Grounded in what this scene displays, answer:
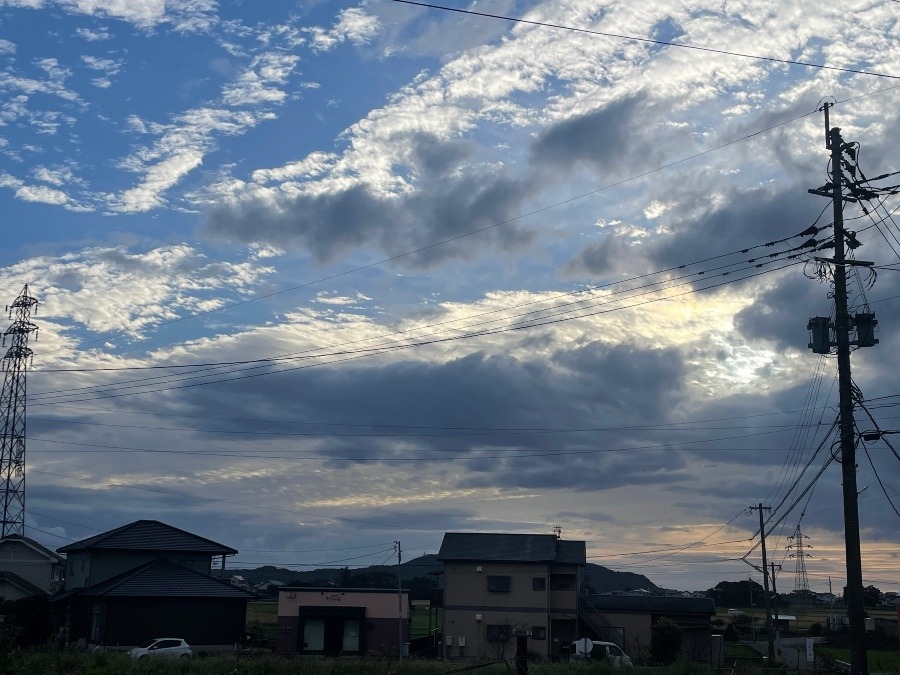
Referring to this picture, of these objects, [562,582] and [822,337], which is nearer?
[822,337]

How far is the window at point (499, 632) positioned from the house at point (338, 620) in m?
5.08

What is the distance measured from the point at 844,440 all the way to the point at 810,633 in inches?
2542

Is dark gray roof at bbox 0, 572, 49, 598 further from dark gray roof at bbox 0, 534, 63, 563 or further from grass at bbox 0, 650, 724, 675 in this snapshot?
grass at bbox 0, 650, 724, 675

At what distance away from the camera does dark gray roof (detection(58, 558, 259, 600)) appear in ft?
151

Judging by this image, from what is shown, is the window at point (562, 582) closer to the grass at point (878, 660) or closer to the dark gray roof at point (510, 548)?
the dark gray roof at point (510, 548)

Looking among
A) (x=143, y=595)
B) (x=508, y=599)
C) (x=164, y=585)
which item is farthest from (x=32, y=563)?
(x=508, y=599)

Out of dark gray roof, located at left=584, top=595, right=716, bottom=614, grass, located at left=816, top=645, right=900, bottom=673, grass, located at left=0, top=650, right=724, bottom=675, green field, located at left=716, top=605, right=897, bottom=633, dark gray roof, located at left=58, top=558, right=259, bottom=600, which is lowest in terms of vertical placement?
green field, located at left=716, top=605, right=897, bottom=633

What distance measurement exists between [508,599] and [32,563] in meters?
33.9

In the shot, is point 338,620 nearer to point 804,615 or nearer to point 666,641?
point 666,641

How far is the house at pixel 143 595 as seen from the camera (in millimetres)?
45625

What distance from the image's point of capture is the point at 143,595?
1795 inches

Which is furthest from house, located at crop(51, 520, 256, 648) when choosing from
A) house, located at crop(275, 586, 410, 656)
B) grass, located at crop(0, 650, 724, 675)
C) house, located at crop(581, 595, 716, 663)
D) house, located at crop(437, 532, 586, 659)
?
house, located at crop(581, 595, 716, 663)

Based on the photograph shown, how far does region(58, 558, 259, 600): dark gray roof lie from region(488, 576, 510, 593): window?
1370 centimetres

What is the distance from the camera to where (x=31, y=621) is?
48.1m
